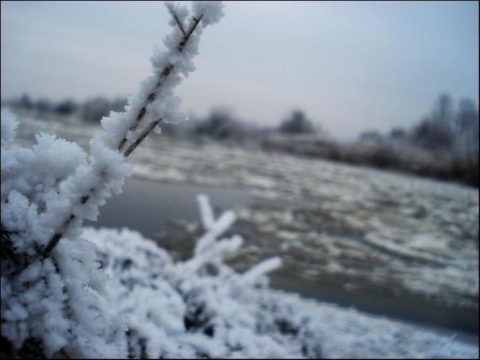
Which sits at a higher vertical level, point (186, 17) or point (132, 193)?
point (132, 193)

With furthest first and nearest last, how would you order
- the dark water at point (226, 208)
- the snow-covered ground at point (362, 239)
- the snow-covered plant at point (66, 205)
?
1. the dark water at point (226, 208)
2. the snow-covered ground at point (362, 239)
3. the snow-covered plant at point (66, 205)

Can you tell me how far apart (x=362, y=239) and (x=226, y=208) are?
425cm

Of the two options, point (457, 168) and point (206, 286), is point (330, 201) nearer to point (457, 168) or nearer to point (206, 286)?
point (457, 168)

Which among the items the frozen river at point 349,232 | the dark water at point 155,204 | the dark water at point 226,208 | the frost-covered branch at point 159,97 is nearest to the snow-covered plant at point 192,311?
the dark water at point 226,208

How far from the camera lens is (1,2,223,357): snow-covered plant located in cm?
81

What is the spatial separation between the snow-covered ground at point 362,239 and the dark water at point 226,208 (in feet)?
1.33

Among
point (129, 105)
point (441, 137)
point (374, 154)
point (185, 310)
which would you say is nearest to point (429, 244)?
point (441, 137)

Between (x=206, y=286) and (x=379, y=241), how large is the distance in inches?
300

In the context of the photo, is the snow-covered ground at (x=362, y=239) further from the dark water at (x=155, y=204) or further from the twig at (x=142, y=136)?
the twig at (x=142, y=136)

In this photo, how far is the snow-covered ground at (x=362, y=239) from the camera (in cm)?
551

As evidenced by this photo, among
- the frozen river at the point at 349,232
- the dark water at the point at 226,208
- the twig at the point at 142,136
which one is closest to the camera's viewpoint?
the twig at the point at 142,136

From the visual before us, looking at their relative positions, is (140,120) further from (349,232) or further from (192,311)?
(349,232)

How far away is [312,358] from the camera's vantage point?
4.41 metres

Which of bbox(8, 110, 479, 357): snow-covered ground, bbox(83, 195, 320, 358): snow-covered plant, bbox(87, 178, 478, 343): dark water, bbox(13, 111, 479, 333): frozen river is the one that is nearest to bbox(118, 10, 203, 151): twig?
bbox(83, 195, 320, 358): snow-covered plant
